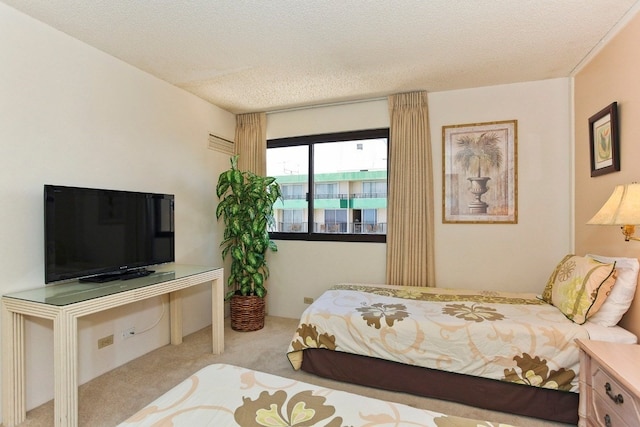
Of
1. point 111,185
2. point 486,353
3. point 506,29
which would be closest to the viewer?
point 486,353

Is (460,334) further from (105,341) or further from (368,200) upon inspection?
(105,341)

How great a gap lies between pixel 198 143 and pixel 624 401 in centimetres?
388

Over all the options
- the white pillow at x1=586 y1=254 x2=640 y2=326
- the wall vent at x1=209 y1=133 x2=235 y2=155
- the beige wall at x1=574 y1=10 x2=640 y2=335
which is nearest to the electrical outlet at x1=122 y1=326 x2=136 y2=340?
the wall vent at x1=209 y1=133 x2=235 y2=155

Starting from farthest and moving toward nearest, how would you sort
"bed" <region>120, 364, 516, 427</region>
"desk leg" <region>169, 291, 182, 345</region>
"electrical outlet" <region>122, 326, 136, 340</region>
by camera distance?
"desk leg" <region>169, 291, 182, 345</region> → "electrical outlet" <region>122, 326, 136, 340</region> → "bed" <region>120, 364, 516, 427</region>

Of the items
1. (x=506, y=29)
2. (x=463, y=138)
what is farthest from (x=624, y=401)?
(x=463, y=138)

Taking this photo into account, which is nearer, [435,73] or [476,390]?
[476,390]

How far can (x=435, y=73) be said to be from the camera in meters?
2.96

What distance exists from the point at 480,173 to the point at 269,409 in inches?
119

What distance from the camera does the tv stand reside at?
92.4 inches

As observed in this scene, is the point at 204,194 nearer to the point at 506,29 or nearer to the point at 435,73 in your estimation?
the point at 435,73

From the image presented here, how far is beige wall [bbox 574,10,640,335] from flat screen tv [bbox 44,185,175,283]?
3614mm

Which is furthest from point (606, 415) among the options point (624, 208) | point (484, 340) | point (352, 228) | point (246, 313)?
point (246, 313)

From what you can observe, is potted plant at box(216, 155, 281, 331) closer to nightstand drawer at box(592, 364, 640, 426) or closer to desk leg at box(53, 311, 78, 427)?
desk leg at box(53, 311, 78, 427)

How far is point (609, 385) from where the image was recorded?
5.04 ft
